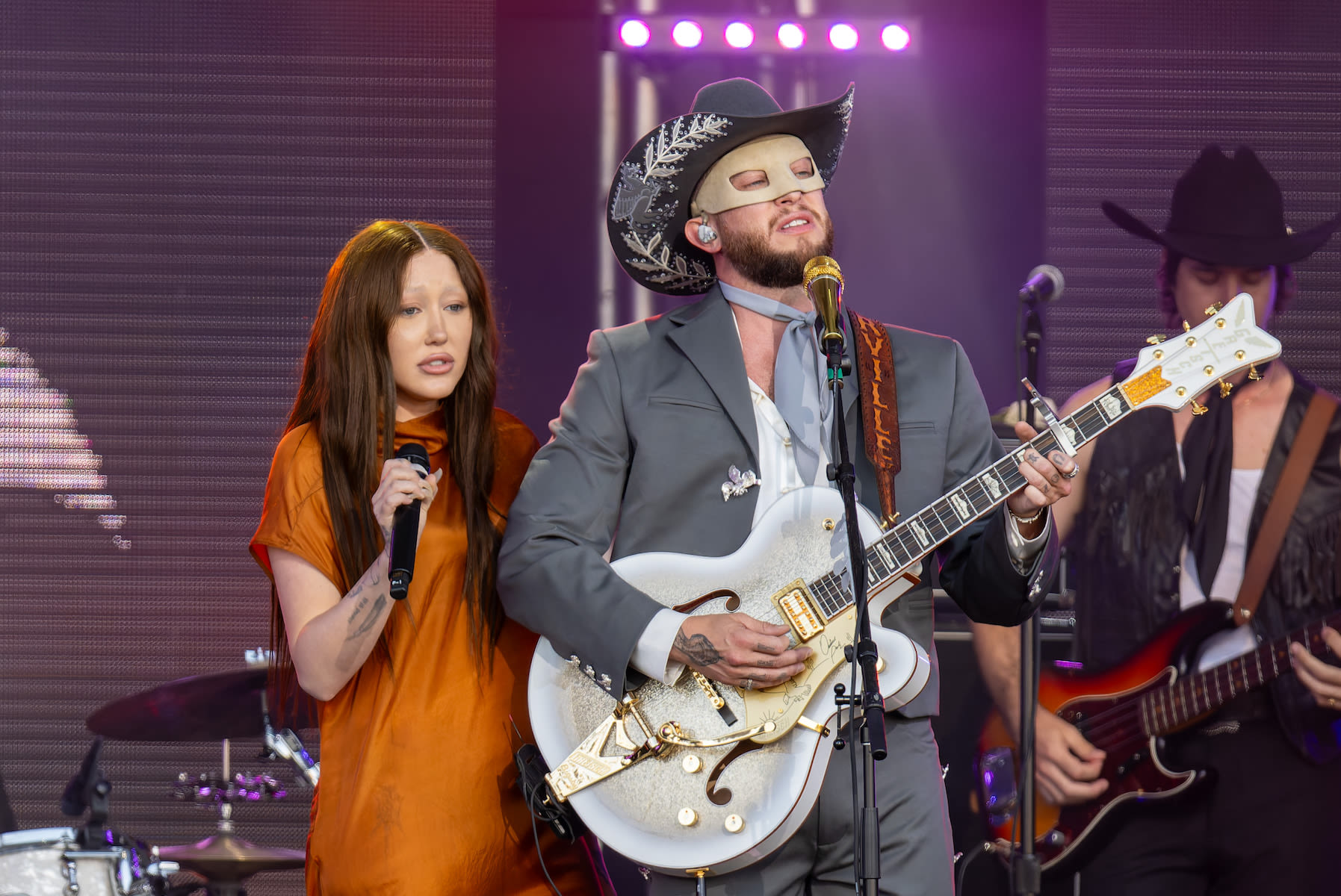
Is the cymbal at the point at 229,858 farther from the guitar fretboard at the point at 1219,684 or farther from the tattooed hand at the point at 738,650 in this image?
the guitar fretboard at the point at 1219,684

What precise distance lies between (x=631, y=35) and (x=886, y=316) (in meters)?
1.54

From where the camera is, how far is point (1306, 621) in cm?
446

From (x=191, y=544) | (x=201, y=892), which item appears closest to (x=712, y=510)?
(x=191, y=544)

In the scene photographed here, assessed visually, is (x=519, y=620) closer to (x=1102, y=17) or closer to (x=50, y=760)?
(x=50, y=760)

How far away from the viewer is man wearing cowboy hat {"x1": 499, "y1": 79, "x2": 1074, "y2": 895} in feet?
9.00

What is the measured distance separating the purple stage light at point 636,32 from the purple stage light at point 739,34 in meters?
0.31

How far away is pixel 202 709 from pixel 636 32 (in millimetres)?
3043

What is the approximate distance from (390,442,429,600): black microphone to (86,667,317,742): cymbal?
1.90 m

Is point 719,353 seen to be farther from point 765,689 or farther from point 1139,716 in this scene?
point 1139,716

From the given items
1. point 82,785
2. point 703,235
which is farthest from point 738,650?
point 82,785

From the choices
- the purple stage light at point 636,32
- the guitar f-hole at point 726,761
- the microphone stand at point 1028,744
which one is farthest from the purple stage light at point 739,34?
the guitar f-hole at point 726,761

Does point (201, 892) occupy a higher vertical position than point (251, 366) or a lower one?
lower

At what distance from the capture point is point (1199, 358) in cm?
279

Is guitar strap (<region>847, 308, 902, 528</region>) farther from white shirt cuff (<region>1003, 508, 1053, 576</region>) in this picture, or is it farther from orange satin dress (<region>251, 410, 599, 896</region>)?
orange satin dress (<region>251, 410, 599, 896</region>)
